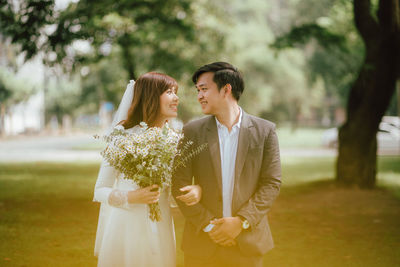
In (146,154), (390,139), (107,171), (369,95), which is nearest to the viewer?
(146,154)

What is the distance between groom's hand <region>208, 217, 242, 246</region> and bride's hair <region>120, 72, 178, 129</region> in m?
1.01

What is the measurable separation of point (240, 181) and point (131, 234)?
992mm

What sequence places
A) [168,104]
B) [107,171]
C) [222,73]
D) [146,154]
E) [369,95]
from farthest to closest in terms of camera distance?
[369,95]
[168,104]
[107,171]
[222,73]
[146,154]

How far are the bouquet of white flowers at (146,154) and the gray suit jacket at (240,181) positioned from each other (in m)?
0.21

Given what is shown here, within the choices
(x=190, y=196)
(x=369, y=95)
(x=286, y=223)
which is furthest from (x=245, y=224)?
(x=369, y=95)

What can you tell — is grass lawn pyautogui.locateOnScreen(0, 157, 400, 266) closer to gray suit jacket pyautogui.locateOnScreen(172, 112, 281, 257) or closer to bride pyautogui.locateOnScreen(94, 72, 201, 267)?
bride pyautogui.locateOnScreen(94, 72, 201, 267)

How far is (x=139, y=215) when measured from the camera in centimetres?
331

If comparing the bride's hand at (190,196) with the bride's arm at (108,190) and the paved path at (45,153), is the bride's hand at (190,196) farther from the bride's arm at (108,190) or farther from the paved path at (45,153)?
the paved path at (45,153)

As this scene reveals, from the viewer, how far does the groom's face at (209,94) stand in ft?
10.1

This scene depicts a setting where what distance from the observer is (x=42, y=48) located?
31.6 feet

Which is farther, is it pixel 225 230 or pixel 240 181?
pixel 240 181

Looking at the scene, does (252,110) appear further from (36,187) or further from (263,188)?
(263,188)

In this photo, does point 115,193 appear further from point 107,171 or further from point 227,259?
point 227,259

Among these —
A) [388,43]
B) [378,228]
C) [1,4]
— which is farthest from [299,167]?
[1,4]
